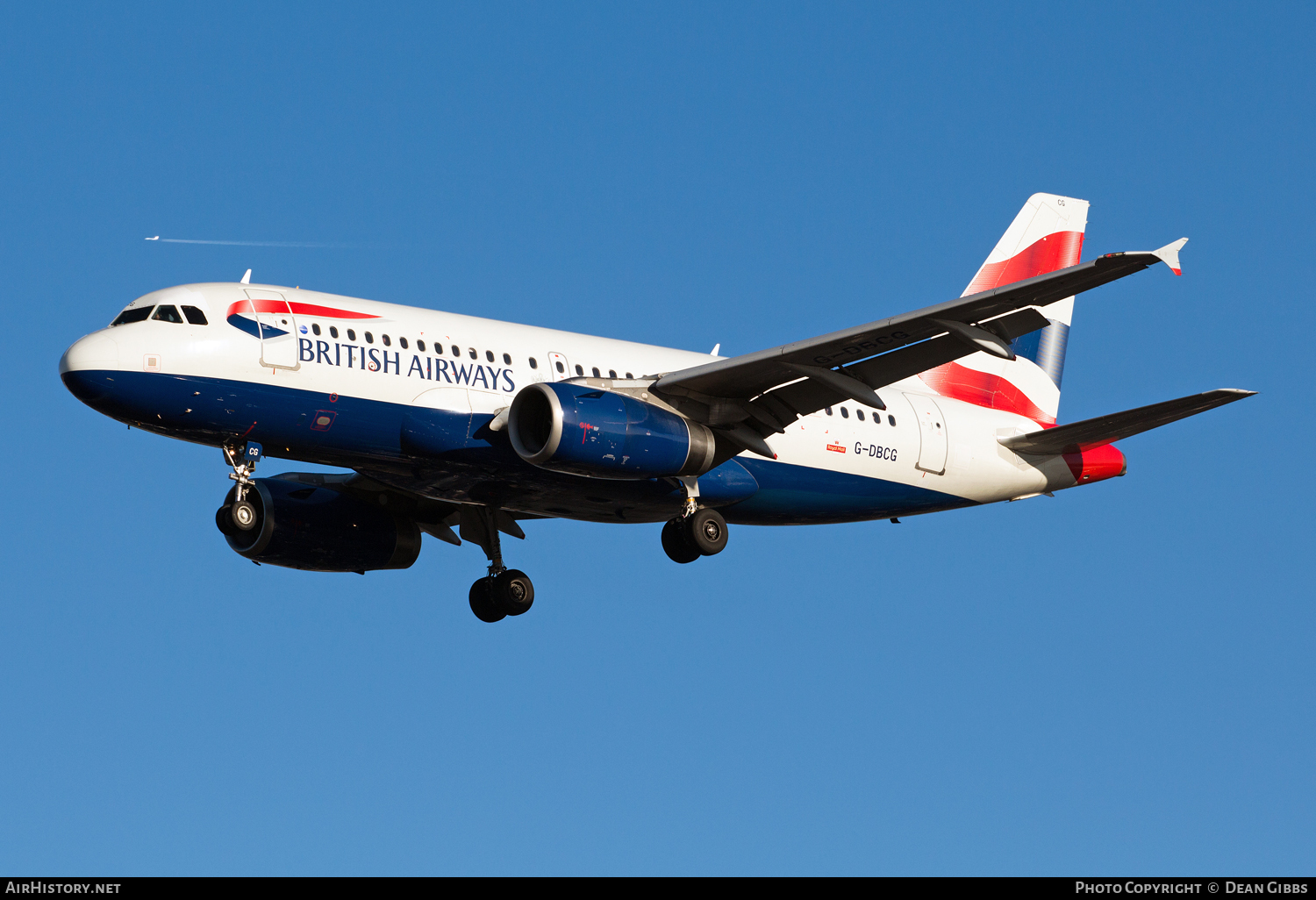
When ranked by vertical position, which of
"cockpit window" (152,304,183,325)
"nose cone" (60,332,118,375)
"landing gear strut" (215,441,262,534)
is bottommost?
"landing gear strut" (215,441,262,534)

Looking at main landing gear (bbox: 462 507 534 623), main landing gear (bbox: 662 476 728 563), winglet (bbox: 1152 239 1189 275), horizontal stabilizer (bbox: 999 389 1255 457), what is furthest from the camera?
main landing gear (bbox: 462 507 534 623)

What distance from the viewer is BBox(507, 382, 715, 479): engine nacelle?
110 ft

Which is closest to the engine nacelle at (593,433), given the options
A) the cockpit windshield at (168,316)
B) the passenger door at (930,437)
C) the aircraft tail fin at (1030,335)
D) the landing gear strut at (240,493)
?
the landing gear strut at (240,493)

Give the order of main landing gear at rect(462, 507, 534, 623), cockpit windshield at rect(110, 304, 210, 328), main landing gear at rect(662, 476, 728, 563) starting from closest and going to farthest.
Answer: cockpit windshield at rect(110, 304, 210, 328) < main landing gear at rect(662, 476, 728, 563) < main landing gear at rect(462, 507, 534, 623)

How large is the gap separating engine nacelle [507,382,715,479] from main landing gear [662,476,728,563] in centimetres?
174

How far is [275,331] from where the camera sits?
3338 centimetres

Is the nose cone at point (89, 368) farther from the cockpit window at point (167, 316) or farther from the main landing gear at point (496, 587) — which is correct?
the main landing gear at point (496, 587)

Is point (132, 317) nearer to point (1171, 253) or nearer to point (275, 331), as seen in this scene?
point (275, 331)

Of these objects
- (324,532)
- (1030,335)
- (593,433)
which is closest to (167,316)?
(324,532)

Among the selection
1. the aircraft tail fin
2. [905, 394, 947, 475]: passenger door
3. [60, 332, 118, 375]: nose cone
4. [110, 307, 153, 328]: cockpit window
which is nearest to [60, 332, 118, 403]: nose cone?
[60, 332, 118, 375]: nose cone

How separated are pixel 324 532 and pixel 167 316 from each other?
25.7 feet

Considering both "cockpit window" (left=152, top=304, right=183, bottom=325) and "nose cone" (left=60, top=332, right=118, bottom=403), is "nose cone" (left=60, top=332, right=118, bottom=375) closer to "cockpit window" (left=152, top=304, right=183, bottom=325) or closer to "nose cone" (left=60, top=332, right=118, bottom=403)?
"nose cone" (left=60, top=332, right=118, bottom=403)
